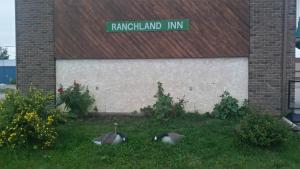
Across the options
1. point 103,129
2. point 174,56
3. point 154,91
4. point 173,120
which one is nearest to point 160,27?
point 174,56

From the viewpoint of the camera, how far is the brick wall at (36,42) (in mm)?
13172

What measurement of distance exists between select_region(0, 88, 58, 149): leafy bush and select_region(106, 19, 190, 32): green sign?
3.63m

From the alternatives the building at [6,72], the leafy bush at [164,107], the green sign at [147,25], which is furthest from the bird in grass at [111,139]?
the building at [6,72]

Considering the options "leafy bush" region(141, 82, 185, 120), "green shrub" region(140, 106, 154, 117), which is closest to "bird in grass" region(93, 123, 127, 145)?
"leafy bush" region(141, 82, 185, 120)

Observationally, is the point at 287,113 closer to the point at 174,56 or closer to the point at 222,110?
the point at 222,110

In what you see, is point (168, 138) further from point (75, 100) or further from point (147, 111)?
point (75, 100)

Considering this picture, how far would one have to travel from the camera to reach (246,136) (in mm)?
9336

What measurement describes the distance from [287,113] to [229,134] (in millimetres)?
2768

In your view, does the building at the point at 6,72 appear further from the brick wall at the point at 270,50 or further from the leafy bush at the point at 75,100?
the brick wall at the point at 270,50

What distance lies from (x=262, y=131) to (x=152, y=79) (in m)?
4.21

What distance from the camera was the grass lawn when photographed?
863 centimetres

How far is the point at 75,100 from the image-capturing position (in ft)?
40.7

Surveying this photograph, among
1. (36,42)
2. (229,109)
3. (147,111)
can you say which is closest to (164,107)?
(147,111)

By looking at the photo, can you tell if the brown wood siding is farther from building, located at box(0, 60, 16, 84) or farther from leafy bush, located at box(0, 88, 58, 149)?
building, located at box(0, 60, 16, 84)
